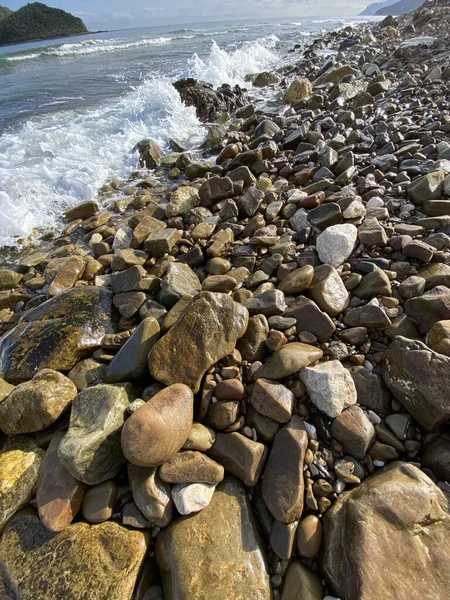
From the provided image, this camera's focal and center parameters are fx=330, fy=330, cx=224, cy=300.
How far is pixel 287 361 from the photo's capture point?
76.1 inches

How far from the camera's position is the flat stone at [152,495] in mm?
1576

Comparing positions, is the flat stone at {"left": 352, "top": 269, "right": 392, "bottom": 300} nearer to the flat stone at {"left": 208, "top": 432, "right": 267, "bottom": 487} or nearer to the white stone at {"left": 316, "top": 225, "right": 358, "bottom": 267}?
the white stone at {"left": 316, "top": 225, "right": 358, "bottom": 267}

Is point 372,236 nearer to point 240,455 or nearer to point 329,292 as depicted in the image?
point 329,292

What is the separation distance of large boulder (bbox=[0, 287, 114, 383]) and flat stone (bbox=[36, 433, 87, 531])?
791 millimetres

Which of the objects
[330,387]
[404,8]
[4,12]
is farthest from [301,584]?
[404,8]

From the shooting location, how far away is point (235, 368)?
2.01 m

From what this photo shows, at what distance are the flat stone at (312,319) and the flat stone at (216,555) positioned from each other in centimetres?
104

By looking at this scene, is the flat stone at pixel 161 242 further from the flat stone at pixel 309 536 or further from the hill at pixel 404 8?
the hill at pixel 404 8

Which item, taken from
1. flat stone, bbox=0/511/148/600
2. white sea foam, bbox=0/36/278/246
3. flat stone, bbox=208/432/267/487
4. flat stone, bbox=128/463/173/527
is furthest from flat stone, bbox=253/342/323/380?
white sea foam, bbox=0/36/278/246

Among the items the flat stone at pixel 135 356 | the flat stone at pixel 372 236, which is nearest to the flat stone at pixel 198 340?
the flat stone at pixel 135 356

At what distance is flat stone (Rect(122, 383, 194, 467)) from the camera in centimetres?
158

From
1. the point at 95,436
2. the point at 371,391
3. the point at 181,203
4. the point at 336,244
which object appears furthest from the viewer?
the point at 181,203

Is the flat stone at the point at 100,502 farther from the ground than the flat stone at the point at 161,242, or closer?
closer

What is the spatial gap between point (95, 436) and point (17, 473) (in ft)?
1.69
